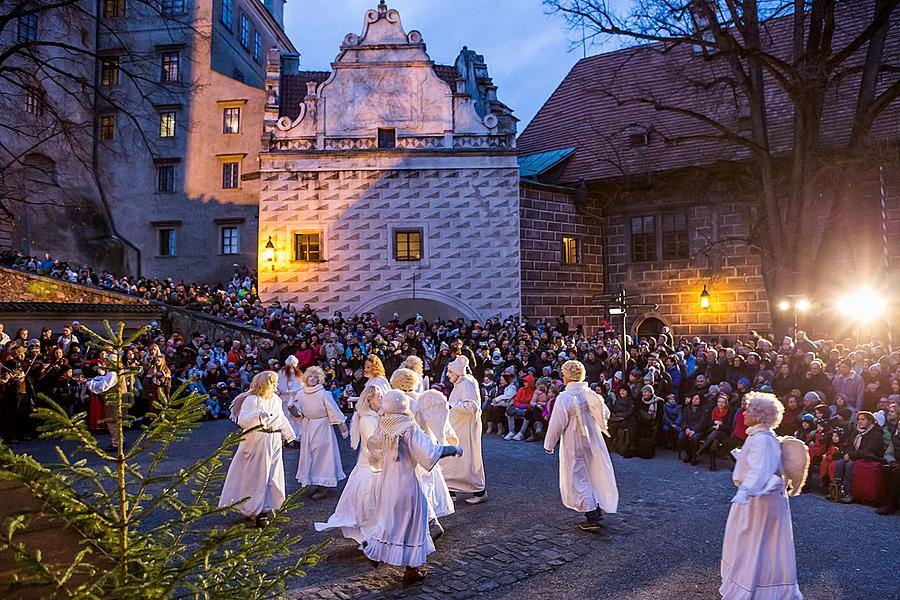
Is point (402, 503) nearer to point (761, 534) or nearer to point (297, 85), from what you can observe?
point (761, 534)

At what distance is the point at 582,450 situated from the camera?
818cm

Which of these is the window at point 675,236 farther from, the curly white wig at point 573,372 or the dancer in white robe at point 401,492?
the dancer in white robe at point 401,492

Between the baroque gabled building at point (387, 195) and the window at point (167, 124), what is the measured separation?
10064 millimetres

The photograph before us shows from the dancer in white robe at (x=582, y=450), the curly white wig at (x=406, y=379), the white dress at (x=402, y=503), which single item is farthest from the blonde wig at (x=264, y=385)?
the dancer in white robe at (x=582, y=450)

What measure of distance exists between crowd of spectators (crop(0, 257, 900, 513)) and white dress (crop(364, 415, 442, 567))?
143 inches

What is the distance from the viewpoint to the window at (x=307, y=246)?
84.5ft

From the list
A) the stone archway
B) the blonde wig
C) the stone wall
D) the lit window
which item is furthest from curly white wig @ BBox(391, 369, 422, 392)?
the lit window

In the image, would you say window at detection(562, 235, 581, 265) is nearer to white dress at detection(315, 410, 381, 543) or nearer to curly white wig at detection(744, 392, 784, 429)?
white dress at detection(315, 410, 381, 543)

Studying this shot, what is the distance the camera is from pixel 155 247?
33.2 meters

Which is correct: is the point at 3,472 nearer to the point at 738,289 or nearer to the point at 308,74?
the point at 738,289

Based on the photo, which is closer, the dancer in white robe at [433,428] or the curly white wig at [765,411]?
the curly white wig at [765,411]

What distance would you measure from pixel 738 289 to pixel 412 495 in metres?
21.7

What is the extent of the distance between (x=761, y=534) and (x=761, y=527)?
5 cm

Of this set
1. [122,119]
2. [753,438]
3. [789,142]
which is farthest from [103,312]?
[789,142]
